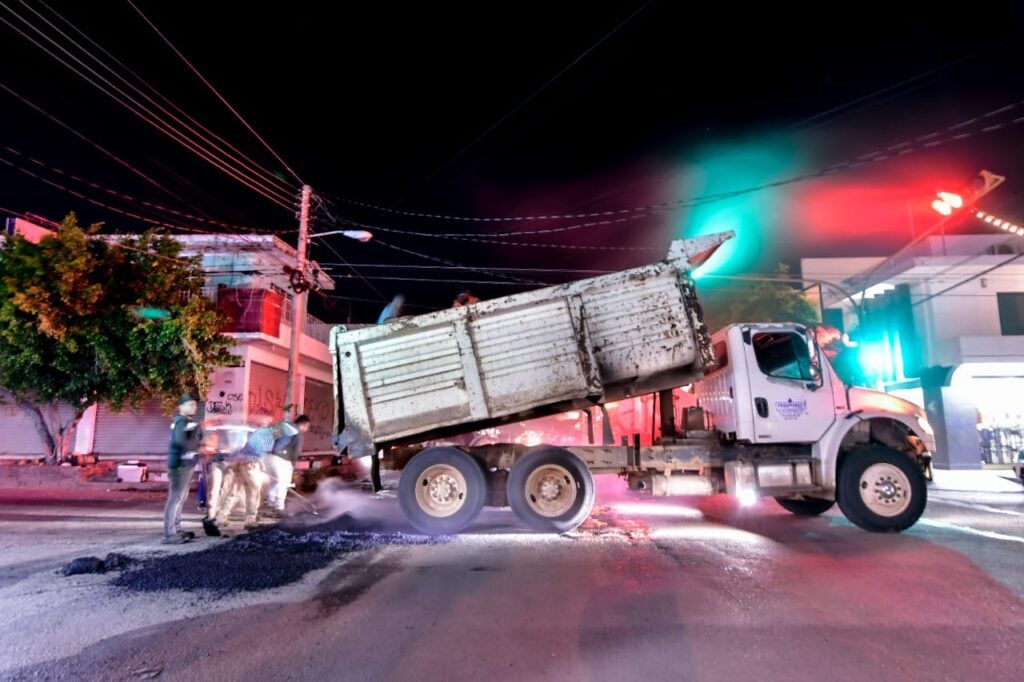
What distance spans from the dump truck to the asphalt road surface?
0.54 meters

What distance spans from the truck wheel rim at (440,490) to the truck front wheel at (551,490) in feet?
2.33

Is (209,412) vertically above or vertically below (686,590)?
above

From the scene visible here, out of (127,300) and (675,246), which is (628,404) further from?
(127,300)

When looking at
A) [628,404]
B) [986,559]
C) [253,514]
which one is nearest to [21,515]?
[253,514]

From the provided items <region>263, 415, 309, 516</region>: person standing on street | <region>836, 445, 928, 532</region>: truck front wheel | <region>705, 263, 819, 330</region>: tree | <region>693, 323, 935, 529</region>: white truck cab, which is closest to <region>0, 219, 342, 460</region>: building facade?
<region>263, 415, 309, 516</region>: person standing on street

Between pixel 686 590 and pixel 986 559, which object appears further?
pixel 986 559

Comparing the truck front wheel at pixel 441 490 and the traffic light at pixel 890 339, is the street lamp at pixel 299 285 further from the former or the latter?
the traffic light at pixel 890 339

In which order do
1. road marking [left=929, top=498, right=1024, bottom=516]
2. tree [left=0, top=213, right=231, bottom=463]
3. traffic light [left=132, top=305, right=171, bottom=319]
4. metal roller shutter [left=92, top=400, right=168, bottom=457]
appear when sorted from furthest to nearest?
metal roller shutter [left=92, top=400, right=168, bottom=457]
traffic light [left=132, top=305, right=171, bottom=319]
tree [left=0, top=213, right=231, bottom=463]
road marking [left=929, top=498, right=1024, bottom=516]

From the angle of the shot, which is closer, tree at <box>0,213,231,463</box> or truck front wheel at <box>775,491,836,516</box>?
truck front wheel at <box>775,491,836,516</box>

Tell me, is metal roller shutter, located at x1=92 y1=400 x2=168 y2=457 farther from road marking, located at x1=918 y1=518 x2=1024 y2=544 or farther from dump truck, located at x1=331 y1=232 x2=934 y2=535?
road marking, located at x1=918 y1=518 x2=1024 y2=544

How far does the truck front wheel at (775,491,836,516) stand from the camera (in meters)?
9.34

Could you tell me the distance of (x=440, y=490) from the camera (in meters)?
7.99

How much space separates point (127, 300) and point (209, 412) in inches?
192

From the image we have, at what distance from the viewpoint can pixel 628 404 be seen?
10.8m
